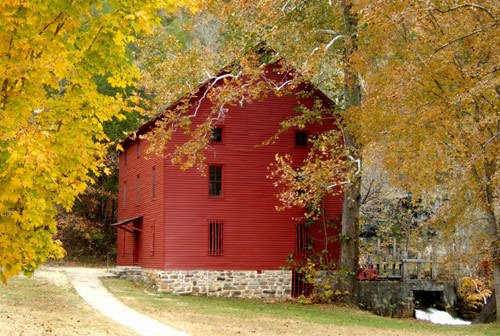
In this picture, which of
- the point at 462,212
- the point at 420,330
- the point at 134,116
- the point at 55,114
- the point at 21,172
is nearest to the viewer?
the point at 21,172

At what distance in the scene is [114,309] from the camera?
773 inches

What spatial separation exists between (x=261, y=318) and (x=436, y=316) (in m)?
13.4

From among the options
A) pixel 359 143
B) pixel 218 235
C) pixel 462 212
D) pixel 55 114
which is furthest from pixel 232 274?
pixel 55 114

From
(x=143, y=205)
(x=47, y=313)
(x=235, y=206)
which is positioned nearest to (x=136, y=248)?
(x=143, y=205)

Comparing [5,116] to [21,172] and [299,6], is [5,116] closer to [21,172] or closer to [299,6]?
[21,172]

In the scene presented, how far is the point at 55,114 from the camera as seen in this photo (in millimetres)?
10055

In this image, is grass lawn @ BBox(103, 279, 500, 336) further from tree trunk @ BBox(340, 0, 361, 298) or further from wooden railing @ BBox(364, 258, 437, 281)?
wooden railing @ BBox(364, 258, 437, 281)

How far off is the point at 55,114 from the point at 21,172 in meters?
1.32

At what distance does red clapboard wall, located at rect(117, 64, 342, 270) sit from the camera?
27.0m

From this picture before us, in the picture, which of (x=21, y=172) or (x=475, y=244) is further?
(x=475, y=244)

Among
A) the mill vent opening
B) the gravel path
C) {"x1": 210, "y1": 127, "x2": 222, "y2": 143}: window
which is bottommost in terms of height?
the mill vent opening

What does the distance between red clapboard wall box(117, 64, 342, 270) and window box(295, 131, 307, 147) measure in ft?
0.74

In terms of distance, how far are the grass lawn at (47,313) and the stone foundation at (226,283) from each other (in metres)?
3.65

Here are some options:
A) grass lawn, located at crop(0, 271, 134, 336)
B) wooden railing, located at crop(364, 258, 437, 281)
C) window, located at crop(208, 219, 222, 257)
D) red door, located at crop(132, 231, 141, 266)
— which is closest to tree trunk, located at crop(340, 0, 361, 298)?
wooden railing, located at crop(364, 258, 437, 281)
